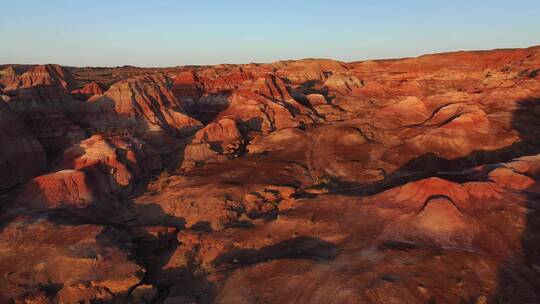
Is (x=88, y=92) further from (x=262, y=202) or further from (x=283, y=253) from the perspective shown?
(x=283, y=253)

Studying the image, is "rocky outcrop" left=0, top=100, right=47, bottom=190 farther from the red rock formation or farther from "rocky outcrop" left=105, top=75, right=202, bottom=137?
the red rock formation

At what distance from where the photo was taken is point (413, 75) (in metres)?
103

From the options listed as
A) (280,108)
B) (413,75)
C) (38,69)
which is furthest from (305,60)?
(38,69)

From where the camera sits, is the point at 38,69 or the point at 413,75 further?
the point at 413,75

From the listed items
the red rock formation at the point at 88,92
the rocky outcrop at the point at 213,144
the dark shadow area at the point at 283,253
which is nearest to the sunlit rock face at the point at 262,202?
the dark shadow area at the point at 283,253

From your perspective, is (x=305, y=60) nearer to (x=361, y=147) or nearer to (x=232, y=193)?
(x=361, y=147)

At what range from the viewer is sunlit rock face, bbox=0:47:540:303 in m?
20.0

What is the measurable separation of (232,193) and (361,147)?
1936cm

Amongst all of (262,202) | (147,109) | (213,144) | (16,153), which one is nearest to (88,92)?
(147,109)

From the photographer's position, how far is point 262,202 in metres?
32.0

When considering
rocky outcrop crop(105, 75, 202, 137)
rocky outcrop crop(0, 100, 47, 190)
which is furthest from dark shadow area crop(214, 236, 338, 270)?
rocky outcrop crop(105, 75, 202, 137)

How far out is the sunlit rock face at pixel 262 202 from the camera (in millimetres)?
20016

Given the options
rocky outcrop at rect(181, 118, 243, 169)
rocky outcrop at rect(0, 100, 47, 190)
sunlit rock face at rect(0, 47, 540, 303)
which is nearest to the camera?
sunlit rock face at rect(0, 47, 540, 303)

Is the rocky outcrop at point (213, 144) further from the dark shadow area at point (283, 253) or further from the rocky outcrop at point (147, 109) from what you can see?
the dark shadow area at point (283, 253)
